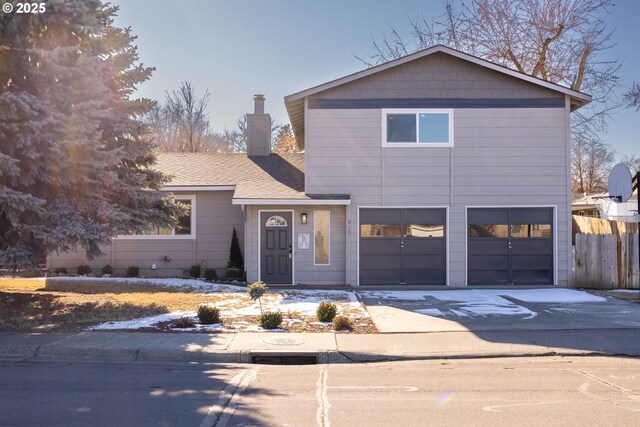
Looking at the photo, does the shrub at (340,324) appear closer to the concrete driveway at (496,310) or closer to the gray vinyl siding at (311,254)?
the concrete driveway at (496,310)

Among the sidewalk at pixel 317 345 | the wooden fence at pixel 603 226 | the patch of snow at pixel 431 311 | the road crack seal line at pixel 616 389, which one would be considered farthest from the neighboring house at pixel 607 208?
the road crack seal line at pixel 616 389

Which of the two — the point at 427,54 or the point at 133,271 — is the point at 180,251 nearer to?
the point at 133,271

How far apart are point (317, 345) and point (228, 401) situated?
2834 millimetres

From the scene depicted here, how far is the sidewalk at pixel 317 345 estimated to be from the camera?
815 centimetres

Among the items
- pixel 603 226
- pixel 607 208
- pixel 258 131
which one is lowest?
pixel 603 226

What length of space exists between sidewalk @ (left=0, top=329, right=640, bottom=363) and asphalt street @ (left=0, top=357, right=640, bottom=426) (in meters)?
0.31

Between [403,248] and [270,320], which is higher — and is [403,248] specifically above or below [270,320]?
above

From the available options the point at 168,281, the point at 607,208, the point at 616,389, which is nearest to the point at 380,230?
the point at 168,281

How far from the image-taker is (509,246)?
16.0m

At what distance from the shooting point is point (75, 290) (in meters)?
14.6

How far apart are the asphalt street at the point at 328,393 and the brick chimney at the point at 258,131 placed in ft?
47.5

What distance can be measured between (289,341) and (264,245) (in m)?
7.40

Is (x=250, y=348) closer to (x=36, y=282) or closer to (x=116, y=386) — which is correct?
(x=116, y=386)

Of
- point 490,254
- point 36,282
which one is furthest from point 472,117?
point 36,282
